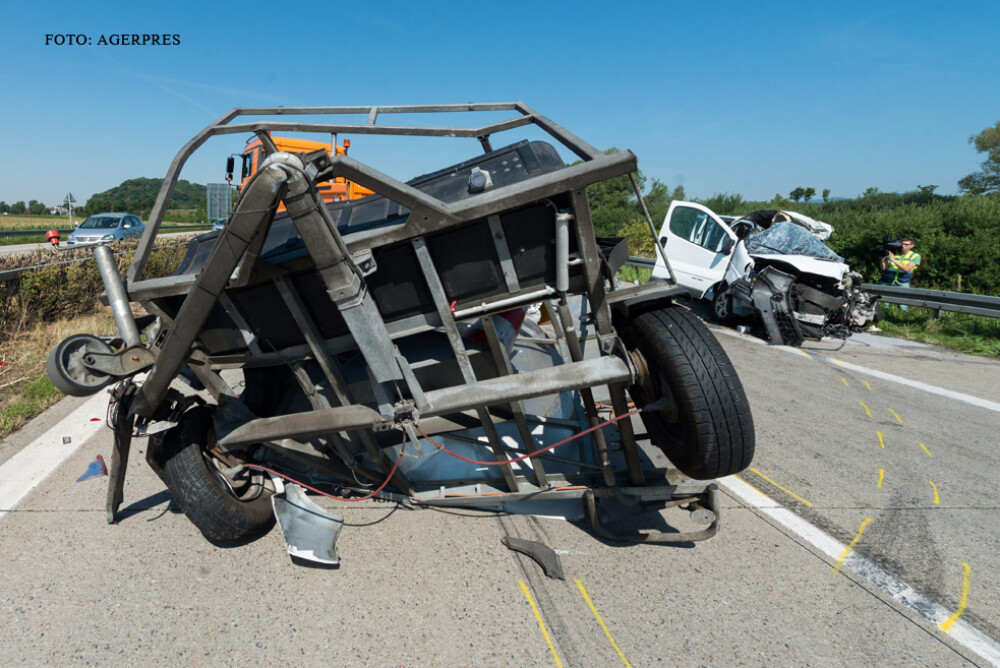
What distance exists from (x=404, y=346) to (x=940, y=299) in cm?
949

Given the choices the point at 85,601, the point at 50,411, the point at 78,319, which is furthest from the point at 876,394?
the point at 78,319

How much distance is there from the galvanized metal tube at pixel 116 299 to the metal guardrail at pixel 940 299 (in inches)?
409

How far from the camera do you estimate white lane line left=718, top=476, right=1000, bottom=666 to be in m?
2.32

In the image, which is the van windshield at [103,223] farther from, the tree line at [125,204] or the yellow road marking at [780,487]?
the yellow road marking at [780,487]

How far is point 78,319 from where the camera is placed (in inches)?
317

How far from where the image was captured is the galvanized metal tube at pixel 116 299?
8.15 ft

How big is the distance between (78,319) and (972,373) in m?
12.3

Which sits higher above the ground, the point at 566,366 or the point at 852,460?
the point at 566,366

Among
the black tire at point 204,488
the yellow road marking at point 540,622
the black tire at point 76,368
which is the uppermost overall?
the black tire at point 76,368

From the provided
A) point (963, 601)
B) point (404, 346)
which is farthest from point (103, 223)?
point (963, 601)

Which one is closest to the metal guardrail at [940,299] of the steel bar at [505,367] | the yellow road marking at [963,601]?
the yellow road marking at [963,601]

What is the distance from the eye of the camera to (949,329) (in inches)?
332

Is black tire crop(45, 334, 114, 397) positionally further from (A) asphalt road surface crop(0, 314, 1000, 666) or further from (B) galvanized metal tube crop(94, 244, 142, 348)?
(A) asphalt road surface crop(0, 314, 1000, 666)

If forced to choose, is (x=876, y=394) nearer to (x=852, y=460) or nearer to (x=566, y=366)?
(x=852, y=460)
